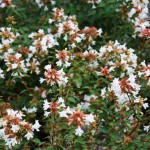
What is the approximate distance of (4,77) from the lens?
3787 mm

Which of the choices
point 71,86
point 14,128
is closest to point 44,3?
point 71,86

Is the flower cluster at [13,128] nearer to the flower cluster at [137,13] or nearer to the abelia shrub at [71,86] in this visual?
the abelia shrub at [71,86]

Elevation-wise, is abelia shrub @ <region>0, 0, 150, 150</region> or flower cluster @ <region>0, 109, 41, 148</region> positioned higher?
abelia shrub @ <region>0, 0, 150, 150</region>

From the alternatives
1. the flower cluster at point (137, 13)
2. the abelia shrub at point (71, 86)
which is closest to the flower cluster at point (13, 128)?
the abelia shrub at point (71, 86)

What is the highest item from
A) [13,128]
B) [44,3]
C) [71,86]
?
[44,3]

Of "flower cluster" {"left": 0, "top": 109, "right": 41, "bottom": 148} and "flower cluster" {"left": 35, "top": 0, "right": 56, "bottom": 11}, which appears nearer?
"flower cluster" {"left": 0, "top": 109, "right": 41, "bottom": 148}

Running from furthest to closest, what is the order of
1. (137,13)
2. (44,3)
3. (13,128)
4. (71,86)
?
(44,3), (137,13), (71,86), (13,128)

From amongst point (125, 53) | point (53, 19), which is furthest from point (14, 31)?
point (125, 53)

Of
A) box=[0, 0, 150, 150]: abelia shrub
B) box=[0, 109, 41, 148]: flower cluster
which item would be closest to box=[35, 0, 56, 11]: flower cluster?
box=[0, 0, 150, 150]: abelia shrub

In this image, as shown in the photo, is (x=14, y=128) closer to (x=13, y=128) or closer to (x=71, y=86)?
(x=13, y=128)

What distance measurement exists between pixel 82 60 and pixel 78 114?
3.57ft

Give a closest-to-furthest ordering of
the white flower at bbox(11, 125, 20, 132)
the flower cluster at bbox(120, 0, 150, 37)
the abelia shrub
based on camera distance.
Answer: the white flower at bbox(11, 125, 20, 132)
the abelia shrub
the flower cluster at bbox(120, 0, 150, 37)

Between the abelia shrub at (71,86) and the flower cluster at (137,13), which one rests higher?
the flower cluster at (137,13)

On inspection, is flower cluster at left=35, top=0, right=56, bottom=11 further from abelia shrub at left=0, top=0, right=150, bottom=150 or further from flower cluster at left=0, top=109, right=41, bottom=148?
flower cluster at left=0, top=109, right=41, bottom=148
